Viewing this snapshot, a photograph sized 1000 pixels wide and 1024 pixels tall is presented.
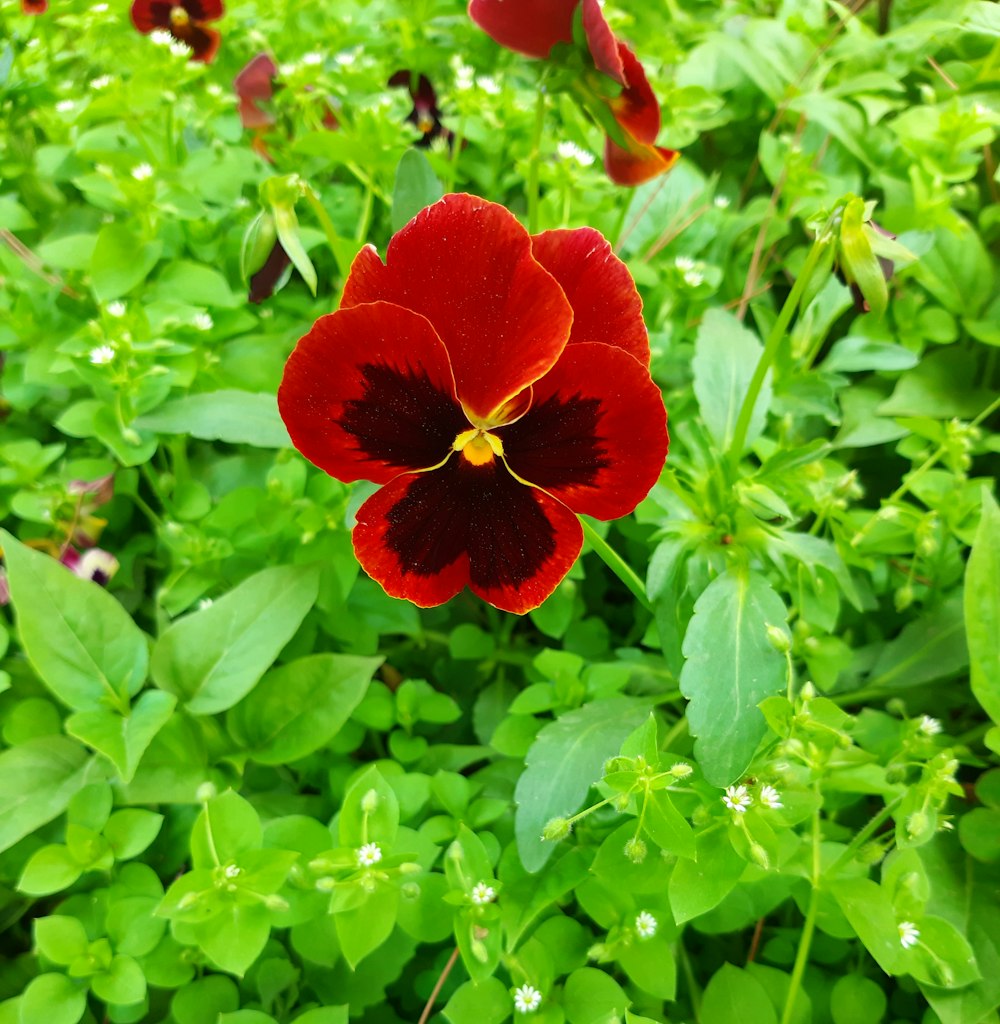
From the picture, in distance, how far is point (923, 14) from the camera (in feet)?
5.61

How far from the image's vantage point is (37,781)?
0.96 m

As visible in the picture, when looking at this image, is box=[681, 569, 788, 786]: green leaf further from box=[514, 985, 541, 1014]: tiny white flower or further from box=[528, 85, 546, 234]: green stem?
box=[528, 85, 546, 234]: green stem

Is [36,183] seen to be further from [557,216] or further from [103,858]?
[103,858]

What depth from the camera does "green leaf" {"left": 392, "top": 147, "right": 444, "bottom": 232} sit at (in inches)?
39.5

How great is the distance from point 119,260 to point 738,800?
114 centimetres

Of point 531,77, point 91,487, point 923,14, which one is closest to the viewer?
point 91,487

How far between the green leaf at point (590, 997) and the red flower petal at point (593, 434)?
1.61 feet

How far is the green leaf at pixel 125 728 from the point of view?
88 cm

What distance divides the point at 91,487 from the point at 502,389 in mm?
805

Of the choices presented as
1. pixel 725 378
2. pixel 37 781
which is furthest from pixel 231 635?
pixel 725 378

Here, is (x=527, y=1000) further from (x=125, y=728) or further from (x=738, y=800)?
(x=125, y=728)

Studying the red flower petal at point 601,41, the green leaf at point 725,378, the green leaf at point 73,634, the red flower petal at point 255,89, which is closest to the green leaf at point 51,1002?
A: the green leaf at point 73,634

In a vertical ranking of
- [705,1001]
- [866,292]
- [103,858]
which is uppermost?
[866,292]

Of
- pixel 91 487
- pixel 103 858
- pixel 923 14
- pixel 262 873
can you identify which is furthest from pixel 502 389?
pixel 923 14
